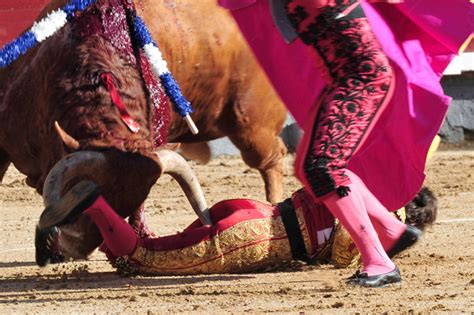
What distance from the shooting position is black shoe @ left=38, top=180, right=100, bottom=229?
12.6 ft

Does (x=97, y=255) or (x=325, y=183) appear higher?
(x=325, y=183)

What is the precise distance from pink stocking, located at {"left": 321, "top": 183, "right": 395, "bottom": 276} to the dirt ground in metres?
0.08

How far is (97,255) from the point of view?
5.02 metres

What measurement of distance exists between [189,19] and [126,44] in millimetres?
721

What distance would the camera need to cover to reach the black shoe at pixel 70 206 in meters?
3.83

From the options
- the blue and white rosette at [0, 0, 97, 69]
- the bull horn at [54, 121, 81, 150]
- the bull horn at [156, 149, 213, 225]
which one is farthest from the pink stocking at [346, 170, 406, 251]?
the blue and white rosette at [0, 0, 97, 69]

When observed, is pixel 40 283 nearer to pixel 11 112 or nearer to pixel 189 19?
pixel 11 112

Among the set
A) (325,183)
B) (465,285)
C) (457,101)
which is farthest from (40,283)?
(457,101)

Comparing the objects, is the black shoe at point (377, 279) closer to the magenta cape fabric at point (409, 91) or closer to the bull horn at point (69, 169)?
the magenta cape fabric at point (409, 91)

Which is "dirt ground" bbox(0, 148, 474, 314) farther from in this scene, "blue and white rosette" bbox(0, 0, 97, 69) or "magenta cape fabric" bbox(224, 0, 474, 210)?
"blue and white rosette" bbox(0, 0, 97, 69)

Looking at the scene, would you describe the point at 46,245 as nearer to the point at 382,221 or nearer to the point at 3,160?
the point at 382,221

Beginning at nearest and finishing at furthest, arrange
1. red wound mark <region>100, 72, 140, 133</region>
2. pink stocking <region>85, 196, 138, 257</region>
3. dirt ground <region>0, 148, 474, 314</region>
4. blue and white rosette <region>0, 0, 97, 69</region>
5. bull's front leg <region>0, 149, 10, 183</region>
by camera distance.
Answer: dirt ground <region>0, 148, 474, 314</region> < pink stocking <region>85, 196, 138, 257</region> < red wound mark <region>100, 72, 140, 133</region> < blue and white rosette <region>0, 0, 97, 69</region> < bull's front leg <region>0, 149, 10, 183</region>

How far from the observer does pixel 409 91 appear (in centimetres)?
386

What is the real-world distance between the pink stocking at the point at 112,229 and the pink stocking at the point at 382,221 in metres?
0.88
